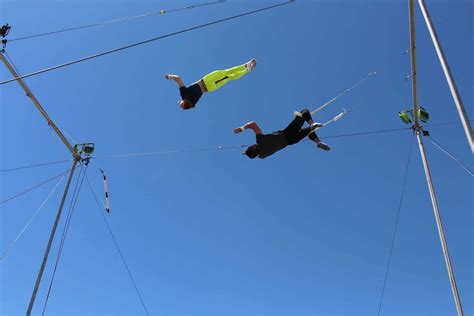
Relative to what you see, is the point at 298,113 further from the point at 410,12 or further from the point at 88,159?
the point at 88,159

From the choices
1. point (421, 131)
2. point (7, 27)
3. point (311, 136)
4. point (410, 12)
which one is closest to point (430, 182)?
point (421, 131)

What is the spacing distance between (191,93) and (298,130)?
206cm

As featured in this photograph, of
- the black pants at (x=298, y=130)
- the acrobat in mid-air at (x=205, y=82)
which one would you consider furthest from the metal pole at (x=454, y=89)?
the acrobat in mid-air at (x=205, y=82)

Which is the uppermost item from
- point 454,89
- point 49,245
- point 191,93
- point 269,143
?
point 191,93

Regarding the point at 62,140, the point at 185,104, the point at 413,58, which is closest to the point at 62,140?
the point at 62,140

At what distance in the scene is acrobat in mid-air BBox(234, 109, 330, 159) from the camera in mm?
7617

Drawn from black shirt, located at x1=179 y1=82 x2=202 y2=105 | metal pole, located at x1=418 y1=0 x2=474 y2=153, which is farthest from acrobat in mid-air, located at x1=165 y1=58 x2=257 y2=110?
metal pole, located at x1=418 y1=0 x2=474 y2=153

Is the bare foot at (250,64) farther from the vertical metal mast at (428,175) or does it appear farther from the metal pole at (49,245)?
the metal pole at (49,245)

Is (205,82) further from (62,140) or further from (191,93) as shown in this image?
(62,140)

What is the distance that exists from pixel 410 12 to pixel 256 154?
356 cm

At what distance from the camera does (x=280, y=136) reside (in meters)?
7.83

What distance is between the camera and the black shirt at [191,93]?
7.77 metres

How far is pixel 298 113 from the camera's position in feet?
25.9

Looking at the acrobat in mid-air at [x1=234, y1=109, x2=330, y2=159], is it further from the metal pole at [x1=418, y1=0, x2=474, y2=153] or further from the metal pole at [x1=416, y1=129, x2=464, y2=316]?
the metal pole at [x1=418, y1=0, x2=474, y2=153]
